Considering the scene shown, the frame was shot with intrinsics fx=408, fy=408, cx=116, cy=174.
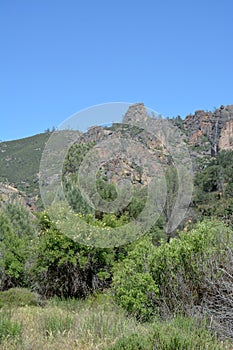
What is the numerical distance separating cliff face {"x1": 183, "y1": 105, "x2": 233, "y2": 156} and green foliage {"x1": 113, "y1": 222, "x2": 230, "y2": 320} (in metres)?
59.4

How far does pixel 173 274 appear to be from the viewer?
702 cm

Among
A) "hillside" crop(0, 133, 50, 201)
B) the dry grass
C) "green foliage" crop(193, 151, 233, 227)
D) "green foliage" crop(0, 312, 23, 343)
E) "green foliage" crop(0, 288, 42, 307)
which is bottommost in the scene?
"green foliage" crop(0, 288, 42, 307)

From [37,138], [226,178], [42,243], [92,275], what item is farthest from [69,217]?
[37,138]

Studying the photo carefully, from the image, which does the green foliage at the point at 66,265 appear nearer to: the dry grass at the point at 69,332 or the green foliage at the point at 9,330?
the dry grass at the point at 69,332

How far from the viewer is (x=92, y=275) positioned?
1418 centimetres

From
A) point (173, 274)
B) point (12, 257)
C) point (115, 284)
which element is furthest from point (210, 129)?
point (173, 274)

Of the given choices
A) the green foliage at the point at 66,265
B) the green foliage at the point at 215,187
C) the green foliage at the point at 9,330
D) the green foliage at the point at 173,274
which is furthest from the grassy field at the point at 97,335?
the green foliage at the point at 215,187

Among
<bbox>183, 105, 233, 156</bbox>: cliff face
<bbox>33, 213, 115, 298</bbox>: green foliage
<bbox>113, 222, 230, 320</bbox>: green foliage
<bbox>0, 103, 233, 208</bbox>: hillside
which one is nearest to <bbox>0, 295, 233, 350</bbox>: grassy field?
<bbox>113, 222, 230, 320</bbox>: green foliage

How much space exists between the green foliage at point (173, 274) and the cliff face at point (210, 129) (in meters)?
59.4

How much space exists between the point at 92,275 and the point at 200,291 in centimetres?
788

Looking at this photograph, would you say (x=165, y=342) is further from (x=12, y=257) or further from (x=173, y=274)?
(x=12, y=257)

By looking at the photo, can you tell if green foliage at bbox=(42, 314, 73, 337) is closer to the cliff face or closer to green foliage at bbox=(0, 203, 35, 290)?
green foliage at bbox=(0, 203, 35, 290)

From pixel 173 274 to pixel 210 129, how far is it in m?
72.7

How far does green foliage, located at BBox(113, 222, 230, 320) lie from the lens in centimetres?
682
